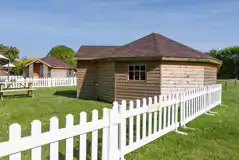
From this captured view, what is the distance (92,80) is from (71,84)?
1380 cm

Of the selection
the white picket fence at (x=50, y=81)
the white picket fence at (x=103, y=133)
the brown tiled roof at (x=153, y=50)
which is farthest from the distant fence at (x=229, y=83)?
the white picket fence at (x=103, y=133)

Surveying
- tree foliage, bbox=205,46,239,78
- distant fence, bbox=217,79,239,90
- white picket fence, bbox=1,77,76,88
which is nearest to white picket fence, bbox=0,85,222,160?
distant fence, bbox=217,79,239,90

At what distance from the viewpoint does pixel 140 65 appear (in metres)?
12.5

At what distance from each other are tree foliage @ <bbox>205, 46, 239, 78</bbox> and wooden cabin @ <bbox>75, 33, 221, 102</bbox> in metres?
33.3

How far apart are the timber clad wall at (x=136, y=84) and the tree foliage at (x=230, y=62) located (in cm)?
3725

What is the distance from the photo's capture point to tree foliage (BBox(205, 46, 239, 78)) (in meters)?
44.2

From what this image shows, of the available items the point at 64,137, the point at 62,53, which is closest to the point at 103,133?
the point at 64,137

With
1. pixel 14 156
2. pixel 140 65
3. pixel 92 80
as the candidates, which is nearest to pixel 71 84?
pixel 92 80

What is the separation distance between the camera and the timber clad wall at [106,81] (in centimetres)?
1354

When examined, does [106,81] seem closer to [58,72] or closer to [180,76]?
[180,76]

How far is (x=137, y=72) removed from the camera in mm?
12602

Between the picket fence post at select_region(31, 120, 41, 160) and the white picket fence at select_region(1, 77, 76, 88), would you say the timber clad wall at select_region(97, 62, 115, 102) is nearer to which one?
the picket fence post at select_region(31, 120, 41, 160)

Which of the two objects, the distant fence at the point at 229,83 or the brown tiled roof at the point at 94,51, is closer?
the brown tiled roof at the point at 94,51

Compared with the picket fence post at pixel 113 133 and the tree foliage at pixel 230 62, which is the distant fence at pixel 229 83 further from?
the picket fence post at pixel 113 133
